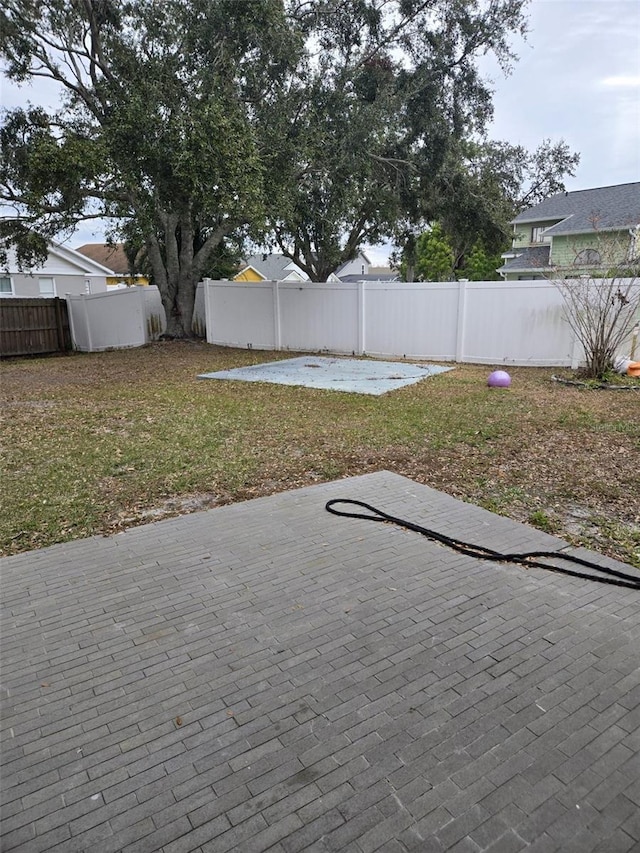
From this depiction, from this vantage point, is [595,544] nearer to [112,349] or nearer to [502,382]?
[502,382]

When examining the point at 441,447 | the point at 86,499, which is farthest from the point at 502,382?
the point at 86,499

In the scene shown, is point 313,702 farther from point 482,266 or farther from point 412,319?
point 482,266

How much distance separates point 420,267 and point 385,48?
2199 cm

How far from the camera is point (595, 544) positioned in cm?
324

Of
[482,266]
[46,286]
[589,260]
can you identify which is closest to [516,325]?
[589,260]

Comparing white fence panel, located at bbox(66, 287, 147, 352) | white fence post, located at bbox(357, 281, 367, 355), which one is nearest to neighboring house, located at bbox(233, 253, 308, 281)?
white fence panel, located at bbox(66, 287, 147, 352)

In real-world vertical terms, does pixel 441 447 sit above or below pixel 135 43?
below

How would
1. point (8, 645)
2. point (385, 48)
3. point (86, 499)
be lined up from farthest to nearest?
point (385, 48)
point (86, 499)
point (8, 645)

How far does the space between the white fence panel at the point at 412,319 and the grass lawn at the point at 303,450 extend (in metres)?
2.51

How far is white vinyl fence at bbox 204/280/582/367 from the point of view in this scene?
1015 centimetres

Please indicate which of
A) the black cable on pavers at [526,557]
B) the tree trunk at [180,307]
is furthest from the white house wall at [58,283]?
the black cable on pavers at [526,557]

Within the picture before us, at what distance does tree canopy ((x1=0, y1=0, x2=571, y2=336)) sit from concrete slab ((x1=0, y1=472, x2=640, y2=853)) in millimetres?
7371

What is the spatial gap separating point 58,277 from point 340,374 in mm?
20715

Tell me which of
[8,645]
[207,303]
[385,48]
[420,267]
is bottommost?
[8,645]
